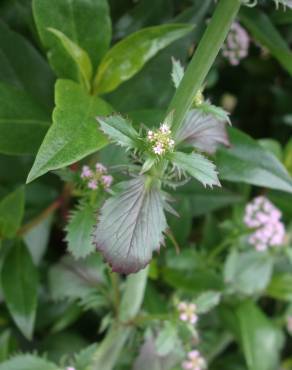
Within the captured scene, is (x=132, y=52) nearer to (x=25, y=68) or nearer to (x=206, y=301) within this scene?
(x=25, y=68)

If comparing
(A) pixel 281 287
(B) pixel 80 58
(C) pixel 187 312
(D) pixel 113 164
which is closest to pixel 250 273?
(A) pixel 281 287

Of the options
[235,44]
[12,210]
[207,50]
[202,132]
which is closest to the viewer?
[207,50]

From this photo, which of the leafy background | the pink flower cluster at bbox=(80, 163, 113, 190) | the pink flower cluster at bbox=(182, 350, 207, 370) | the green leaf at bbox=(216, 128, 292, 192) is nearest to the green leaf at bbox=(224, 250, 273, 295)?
the leafy background

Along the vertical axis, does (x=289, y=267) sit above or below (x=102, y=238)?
below

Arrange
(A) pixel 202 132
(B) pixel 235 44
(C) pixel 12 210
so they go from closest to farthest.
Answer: (A) pixel 202 132, (C) pixel 12 210, (B) pixel 235 44

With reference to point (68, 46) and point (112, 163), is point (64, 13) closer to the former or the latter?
point (68, 46)

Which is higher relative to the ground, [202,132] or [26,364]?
[202,132]

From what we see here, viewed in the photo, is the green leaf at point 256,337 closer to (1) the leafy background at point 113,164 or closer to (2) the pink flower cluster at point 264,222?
(1) the leafy background at point 113,164

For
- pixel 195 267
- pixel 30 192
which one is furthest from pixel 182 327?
pixel 30 192
